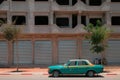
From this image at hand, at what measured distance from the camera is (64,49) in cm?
4788

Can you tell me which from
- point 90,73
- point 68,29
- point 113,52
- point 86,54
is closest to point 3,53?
point 68,29

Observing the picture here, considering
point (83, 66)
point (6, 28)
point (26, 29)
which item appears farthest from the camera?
point (26, 29)

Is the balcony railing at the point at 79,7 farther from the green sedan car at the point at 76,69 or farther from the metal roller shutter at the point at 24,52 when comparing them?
the green sedan car at the point at 76,69

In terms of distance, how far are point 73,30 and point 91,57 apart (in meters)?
4.60

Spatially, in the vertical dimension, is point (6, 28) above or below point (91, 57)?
above

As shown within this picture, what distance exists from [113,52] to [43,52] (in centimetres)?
950

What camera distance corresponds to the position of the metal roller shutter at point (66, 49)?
47.7m

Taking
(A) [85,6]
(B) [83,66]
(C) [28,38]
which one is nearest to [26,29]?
(C) [28,38]

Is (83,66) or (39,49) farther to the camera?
(39,49)

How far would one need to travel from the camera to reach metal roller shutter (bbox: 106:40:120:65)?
4759cm

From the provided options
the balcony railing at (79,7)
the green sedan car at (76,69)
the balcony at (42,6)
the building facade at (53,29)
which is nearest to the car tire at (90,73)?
the green sedan car at (76,69)

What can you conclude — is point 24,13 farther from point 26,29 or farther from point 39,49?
point 39,49

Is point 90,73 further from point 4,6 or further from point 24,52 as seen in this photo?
point 4,6

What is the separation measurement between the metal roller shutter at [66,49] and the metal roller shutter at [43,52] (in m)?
1.37
